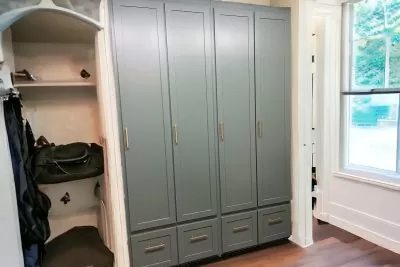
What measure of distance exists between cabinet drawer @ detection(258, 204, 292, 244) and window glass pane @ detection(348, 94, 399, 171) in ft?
3.45

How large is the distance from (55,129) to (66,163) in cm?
57

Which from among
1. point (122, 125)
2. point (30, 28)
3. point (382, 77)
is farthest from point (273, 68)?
point (30, 28)

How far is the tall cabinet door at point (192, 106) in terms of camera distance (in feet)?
7.81

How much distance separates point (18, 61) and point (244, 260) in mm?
2611

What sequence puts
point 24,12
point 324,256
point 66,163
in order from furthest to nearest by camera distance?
point 324,256, point 66,163, point 24,12

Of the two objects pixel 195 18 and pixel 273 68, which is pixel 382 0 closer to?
pixel 273 68

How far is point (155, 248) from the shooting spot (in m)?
2.42

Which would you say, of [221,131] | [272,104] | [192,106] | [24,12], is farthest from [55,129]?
[272,104]

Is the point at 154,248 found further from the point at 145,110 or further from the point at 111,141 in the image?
the point at 145,110

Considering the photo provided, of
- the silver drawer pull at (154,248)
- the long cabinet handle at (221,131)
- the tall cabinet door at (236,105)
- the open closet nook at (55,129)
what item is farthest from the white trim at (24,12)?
the silver drawer pull at (154,248)

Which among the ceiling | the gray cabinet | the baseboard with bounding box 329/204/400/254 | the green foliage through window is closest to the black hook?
the gray cabinet

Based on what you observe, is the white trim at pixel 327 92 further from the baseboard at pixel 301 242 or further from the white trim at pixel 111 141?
the white trim at pixel 111 141

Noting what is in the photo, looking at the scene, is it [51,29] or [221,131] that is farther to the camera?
[221,131]

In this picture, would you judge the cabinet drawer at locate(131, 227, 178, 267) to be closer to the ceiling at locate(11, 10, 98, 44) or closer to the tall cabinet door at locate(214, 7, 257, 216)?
the tall cabinet door at locate(214, 7, 257, 216)
